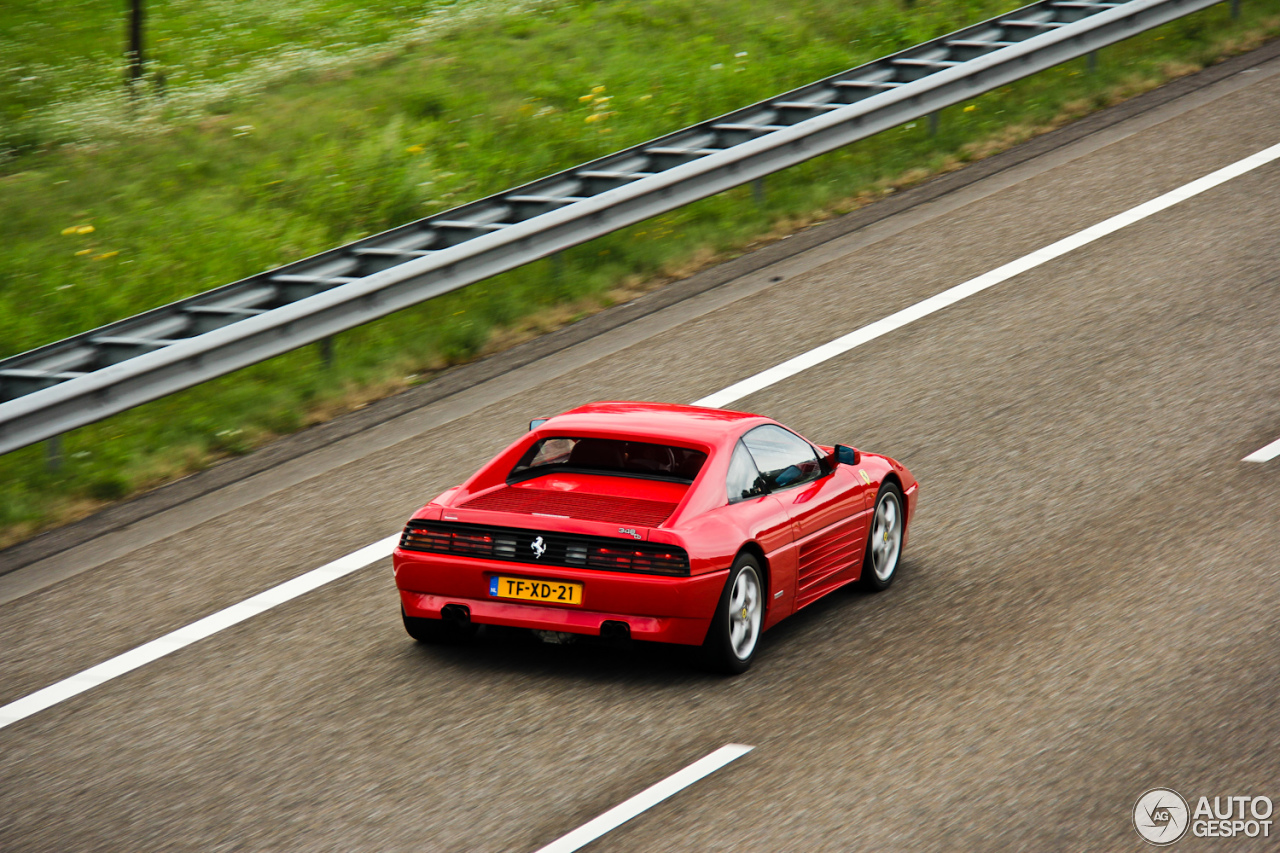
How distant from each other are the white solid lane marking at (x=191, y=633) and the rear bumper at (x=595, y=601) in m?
1.61

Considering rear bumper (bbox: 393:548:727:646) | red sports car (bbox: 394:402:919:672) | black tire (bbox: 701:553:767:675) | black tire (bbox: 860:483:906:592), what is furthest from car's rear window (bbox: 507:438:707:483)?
black tire (bbox: 860:483:906:592)

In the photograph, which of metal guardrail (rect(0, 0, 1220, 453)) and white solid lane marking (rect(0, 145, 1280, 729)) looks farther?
metal guardrail (rect(0, 0, 1220, 453))

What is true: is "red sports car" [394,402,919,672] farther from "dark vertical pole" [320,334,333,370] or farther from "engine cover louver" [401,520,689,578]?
"dark vertical pole" [320,334,333,370]

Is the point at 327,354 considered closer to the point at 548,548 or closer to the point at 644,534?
the point at 548,548

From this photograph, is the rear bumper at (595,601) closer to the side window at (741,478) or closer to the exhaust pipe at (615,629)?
the exhaust pipe at (615,629)

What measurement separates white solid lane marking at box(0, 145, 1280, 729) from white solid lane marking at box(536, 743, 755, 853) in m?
3.08

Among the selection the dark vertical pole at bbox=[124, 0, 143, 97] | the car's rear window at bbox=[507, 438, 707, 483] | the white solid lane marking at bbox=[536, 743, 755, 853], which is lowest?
the white solid lane marking at bbox=[536, 743, 755, 853]

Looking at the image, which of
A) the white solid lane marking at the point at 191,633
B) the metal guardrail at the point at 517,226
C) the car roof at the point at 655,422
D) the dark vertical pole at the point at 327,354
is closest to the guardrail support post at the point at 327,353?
the dark vertical pole at the point at 327,354

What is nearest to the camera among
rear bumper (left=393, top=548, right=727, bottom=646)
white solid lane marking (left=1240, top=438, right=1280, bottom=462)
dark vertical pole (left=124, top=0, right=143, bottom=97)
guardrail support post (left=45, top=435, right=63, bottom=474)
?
rear bumper (left=393, top=548, right=727, bottom=646)

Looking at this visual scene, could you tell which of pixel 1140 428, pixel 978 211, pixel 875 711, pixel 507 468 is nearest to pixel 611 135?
pixel 978 211

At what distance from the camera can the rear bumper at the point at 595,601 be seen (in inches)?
286

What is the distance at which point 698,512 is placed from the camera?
7.51m

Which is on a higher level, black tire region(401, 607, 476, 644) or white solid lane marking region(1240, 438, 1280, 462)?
black tire region(401, 607, 476, 644)

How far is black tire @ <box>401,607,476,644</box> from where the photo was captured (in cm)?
795
